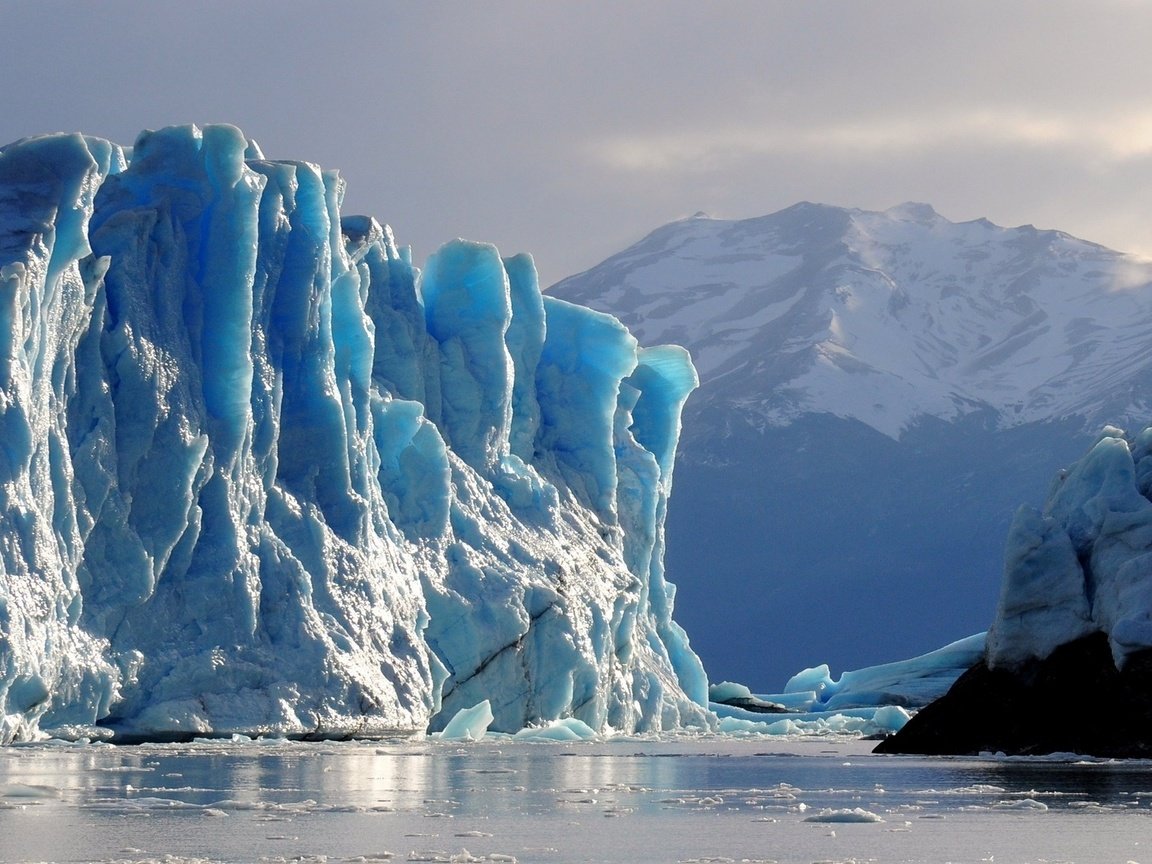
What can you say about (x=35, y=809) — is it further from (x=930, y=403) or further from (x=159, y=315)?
(x=930, y=403)

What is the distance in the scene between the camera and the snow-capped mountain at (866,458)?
10850 cm

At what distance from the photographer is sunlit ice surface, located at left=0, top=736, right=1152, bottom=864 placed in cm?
1073

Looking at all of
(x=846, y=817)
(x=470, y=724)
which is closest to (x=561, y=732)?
(x=470, y=724)

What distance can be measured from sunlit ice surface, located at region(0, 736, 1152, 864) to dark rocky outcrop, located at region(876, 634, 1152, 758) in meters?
0.66

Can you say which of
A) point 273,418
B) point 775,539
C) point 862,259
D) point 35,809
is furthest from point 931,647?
point 35,809

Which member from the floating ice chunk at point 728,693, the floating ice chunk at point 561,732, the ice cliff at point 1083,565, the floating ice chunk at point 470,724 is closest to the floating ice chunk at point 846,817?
the ice cliff at point 1083,565

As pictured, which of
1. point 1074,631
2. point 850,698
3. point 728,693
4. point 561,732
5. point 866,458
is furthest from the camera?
point 866,458

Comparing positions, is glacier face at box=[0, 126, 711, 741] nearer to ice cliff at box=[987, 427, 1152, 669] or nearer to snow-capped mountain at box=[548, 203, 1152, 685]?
ice cliff at box=[987, 427, 1152, 669]

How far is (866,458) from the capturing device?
110 meters

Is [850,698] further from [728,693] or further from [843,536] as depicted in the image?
[843,536]

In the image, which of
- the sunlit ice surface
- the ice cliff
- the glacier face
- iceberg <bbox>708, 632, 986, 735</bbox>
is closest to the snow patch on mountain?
iceberg <bbox>708, 632, 986, 735</bbox>

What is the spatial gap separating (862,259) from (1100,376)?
24963mm

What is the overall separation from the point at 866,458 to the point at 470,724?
8370 centimetres

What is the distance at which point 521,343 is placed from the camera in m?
34.7
